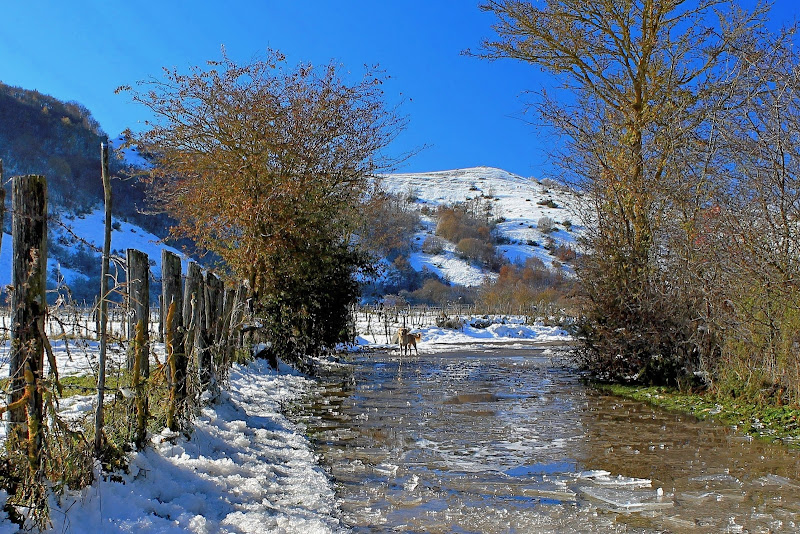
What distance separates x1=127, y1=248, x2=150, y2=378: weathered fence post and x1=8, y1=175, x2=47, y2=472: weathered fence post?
107 centimetres

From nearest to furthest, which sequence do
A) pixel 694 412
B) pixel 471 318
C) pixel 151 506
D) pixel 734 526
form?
pixel 151 506, pixel 734 526, pixel 694 412, pixel 471 318

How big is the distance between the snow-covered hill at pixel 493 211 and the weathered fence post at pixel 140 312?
41525 millimetres

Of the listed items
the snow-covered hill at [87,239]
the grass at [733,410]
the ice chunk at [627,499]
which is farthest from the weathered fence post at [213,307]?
the snow-covered hill at [87,239]

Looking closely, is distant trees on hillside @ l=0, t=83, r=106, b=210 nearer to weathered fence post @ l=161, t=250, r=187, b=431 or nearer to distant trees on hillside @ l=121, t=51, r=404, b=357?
distant trees on hillside @ l=121, t=51, r=404, b=357

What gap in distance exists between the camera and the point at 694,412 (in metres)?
9.54

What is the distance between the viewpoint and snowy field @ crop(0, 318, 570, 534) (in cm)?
391

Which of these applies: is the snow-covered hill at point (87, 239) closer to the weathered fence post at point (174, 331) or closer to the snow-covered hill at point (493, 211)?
the snow-covered hill at point (493, 211)

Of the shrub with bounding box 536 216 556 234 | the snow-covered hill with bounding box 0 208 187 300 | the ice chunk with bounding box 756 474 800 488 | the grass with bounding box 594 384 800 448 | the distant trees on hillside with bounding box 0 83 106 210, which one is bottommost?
the ice chunk with bounding box 756 474 800 488

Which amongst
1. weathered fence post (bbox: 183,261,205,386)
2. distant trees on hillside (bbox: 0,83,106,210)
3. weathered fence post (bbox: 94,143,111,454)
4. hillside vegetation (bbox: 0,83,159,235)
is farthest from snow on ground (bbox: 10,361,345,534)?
distant trees on hillside (bbox: 0,83,106,210)

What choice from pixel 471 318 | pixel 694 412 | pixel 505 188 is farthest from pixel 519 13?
pixel 505 188

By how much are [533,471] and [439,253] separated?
83.8m

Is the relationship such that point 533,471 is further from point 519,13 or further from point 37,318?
point 519,13

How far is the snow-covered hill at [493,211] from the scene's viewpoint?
8406 cm

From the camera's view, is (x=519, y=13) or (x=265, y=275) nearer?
(x=519, y=13)
